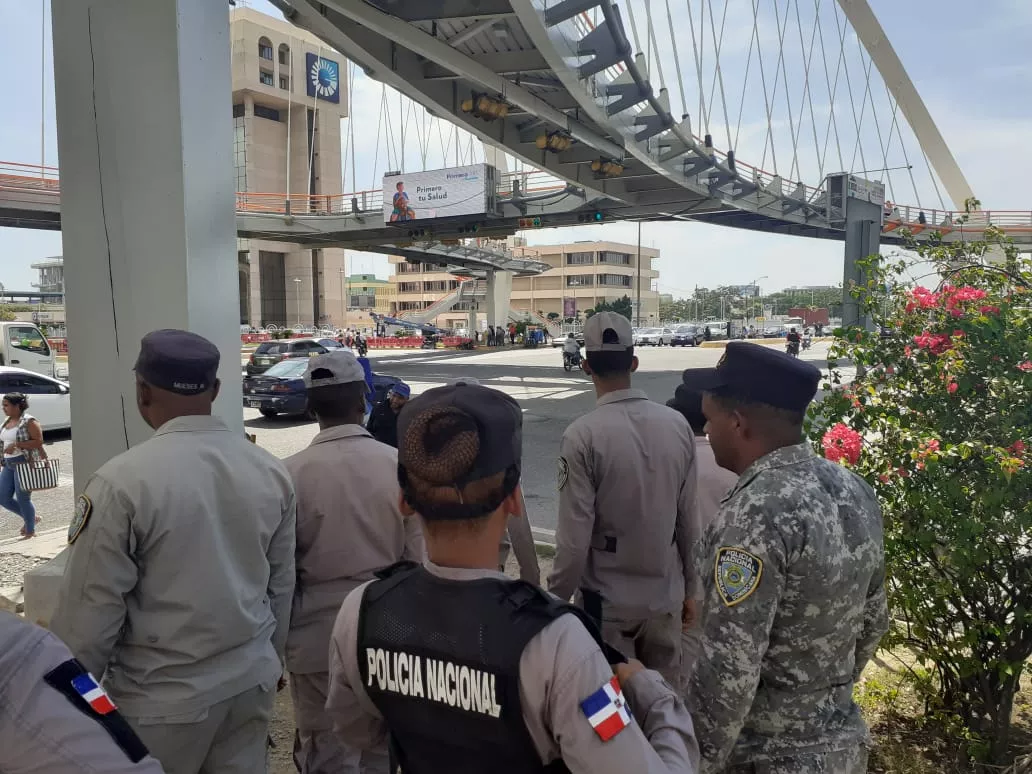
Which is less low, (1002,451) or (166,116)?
(166,116)

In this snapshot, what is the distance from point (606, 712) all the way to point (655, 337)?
50.0m

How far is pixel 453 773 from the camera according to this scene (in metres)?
1.27

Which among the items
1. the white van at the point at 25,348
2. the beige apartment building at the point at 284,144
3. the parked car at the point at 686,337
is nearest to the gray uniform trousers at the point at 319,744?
the white van at the point at 25,348

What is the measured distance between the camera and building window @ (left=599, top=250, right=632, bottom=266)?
93375 mm

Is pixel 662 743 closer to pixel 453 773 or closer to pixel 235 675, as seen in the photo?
pixel 453 773

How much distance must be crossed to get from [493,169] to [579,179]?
910cm

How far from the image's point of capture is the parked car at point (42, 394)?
12.2 meters

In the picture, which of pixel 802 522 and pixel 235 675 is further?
pixel 235 675

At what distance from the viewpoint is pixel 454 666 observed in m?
1.24

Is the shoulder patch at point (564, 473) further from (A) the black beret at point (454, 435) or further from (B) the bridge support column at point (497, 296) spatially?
(B) the bridge support column at point (497, 296)

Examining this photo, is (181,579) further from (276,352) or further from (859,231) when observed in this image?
(859,231)

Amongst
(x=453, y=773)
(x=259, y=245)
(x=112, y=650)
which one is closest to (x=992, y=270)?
(x=453, y=773)

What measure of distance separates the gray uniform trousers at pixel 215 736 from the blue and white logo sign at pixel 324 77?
68288 millimetres

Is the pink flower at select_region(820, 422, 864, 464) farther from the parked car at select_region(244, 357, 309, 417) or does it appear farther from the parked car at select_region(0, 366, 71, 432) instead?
the parked car at select_region(244, 357, 309, 417)
